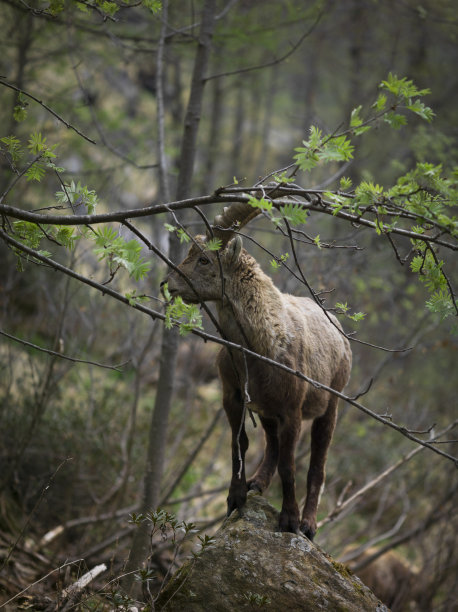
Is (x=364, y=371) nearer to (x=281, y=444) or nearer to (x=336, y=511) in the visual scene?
(x=336, y=511)

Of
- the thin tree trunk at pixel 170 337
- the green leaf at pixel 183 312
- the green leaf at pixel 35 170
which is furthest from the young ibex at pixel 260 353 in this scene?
the thin tree trunk at pixel 170 337

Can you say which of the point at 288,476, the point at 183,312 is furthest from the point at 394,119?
the point at 288,476

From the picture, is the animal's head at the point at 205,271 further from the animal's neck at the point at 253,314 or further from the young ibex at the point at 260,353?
the animal's neck at the point at 253,314

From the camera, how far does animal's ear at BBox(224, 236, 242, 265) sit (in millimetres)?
4316

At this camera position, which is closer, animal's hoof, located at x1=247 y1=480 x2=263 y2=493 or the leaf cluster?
the leaf cluster

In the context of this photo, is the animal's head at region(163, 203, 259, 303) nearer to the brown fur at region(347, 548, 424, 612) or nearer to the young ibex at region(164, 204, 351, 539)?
the young ibex at region(164, 204, 351, 539)

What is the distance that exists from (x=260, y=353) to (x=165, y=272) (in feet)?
14.1

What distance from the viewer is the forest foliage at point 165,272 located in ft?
10.3

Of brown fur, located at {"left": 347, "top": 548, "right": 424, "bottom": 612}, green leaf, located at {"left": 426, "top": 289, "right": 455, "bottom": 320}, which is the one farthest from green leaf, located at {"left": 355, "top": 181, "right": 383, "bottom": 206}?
brown fur, located at {"left": 347, "top": 548, "right": 424, "bottom": 612}

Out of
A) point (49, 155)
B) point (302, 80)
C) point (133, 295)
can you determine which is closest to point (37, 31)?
point (49, 155)

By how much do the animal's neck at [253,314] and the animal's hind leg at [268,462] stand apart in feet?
2.73

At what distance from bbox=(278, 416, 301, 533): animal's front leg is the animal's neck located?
60 cm

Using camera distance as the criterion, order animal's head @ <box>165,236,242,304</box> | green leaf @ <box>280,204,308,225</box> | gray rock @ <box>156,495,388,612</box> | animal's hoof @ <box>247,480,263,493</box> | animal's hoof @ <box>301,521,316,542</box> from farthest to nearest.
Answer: animal's hoof @ <box>247,480,263,493</box>
animal's hoof @ <box>301,521,316,542</box>
animal's head @ <box>165,236,242,304</box>
gray rock @ <box>156,495,388,612</box>
green leaf @ <box>280,204,308,225</box>

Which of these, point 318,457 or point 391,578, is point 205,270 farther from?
point 391,578
